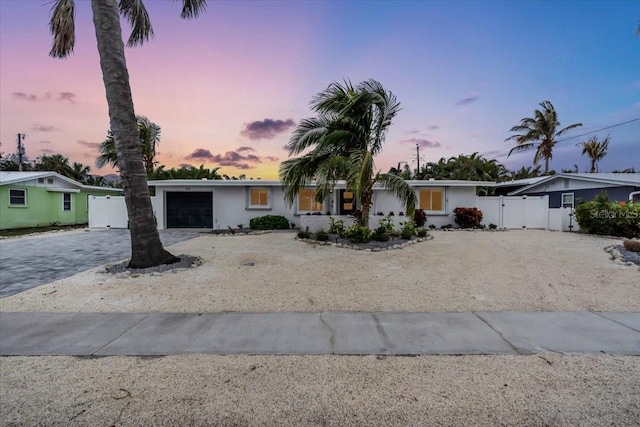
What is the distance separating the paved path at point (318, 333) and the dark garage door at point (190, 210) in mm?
12671

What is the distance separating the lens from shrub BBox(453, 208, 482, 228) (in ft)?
53.2

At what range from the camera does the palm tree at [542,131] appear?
86.8ft

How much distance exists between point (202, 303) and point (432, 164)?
27.7 meters

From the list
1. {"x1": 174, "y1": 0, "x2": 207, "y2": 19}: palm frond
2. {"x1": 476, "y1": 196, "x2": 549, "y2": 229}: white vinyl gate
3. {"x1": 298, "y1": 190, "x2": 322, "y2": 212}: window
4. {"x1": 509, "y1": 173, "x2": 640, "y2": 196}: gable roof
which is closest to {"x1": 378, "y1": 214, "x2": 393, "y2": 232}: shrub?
{"x1": 298, "y1": 190, "x2": 322, "y2": 212}: window

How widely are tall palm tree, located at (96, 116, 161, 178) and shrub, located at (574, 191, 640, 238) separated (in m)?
21.4

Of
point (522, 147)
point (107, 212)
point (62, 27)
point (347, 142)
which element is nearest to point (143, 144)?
point (107, 212)

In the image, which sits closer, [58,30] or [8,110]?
[58,30]

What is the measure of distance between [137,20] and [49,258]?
25.4 ft

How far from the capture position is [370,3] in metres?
10.2

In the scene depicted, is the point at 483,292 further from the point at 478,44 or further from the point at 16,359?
the point at 478,44

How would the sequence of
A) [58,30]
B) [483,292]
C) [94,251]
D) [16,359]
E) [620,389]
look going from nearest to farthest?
[620,389]
[16,359]
[483,292]
[58,30]
[94,251]

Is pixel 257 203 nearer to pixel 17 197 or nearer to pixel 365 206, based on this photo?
pixel 365 206

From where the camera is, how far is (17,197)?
699 inches

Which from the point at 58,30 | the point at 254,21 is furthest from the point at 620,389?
the point at 58,30
